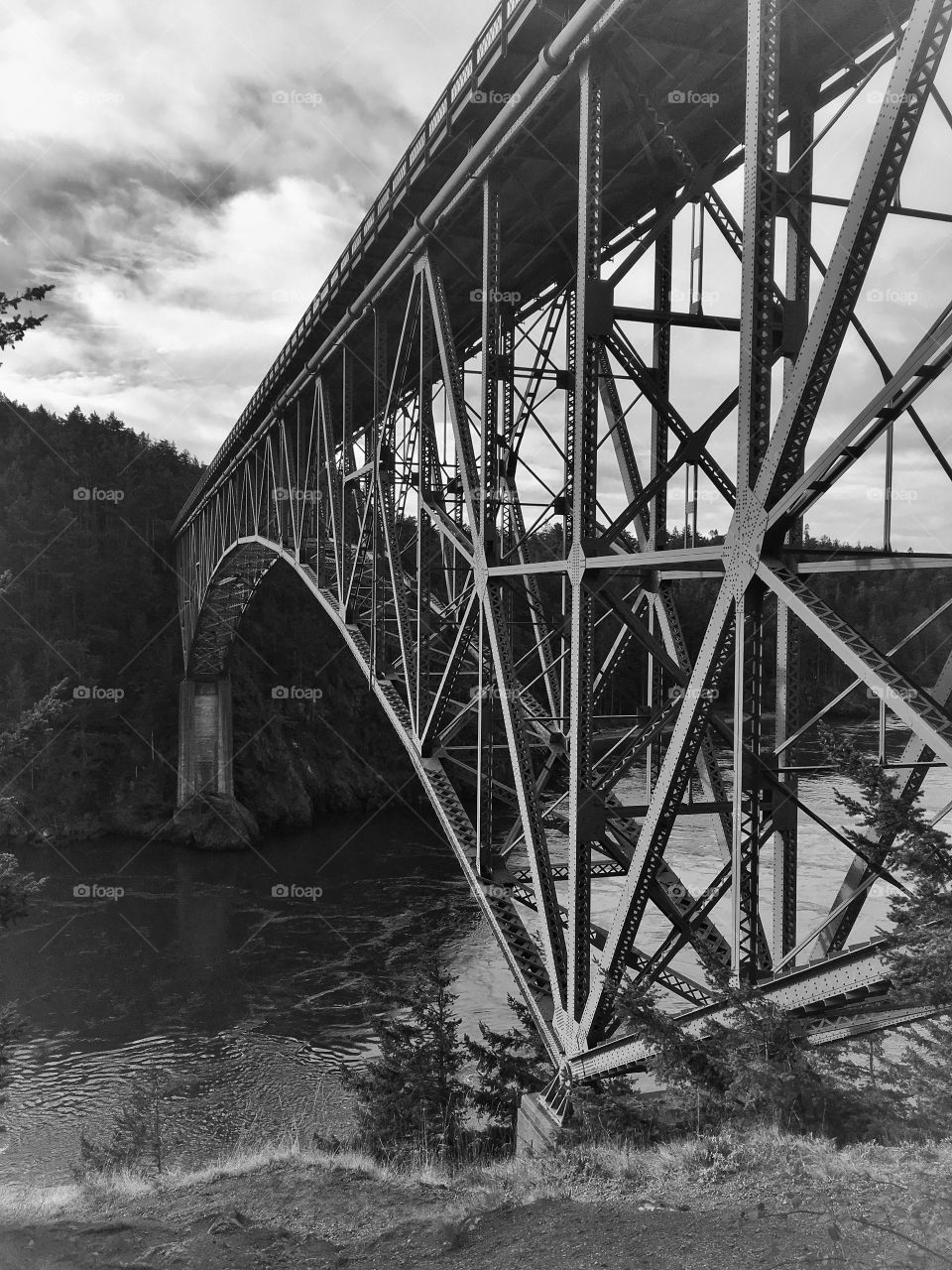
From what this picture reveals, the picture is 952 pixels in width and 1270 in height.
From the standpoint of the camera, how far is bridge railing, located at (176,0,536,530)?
350 inches

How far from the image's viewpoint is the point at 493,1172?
7.45 meters

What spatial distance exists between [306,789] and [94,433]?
40249 mm

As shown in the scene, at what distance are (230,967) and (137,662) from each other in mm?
27922

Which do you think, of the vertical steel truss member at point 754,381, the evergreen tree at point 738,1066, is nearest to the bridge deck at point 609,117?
the vertical steel truss member at point 754,381

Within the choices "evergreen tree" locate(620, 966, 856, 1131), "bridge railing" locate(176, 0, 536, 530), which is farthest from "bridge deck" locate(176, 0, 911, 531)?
"evergreen tree" locate(620, 966, 856, 1131)

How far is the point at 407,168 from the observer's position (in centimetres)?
1209

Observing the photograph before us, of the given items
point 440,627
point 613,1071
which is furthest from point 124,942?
point 613,1071

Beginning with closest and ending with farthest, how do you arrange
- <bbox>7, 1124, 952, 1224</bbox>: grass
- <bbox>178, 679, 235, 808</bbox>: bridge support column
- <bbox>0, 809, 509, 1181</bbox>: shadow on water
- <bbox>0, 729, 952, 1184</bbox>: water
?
1. <bbox>7, 1124, 952, 1224</bbox>: grass
2. <bbox>0, 729, 952, 1184</bbox>: water
3. <bbox>0, 809, 509, 1181</bbox>: shadow on water
4. <bbox>178, 679, 235, 808</bbox>: bridge support column

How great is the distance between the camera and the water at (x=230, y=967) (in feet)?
58.3

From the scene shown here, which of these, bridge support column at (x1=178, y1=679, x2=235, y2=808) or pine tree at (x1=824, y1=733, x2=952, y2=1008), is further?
bridge support column at (x1=178, y1=679, x2=235, y2=808)

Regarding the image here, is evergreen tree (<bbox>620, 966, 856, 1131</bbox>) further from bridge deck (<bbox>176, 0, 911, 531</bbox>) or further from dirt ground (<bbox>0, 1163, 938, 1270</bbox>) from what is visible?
bridge deck (<bbox>176, 0, 911, 531</bbox>)

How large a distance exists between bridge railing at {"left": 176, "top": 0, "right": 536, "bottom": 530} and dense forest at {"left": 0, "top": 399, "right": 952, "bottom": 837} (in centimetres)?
1812

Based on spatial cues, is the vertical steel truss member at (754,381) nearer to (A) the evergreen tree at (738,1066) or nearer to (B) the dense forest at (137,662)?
(A) the evergreen tree at (738,1066)

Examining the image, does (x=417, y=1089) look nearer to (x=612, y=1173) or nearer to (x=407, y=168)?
(x=612, y=1173)
